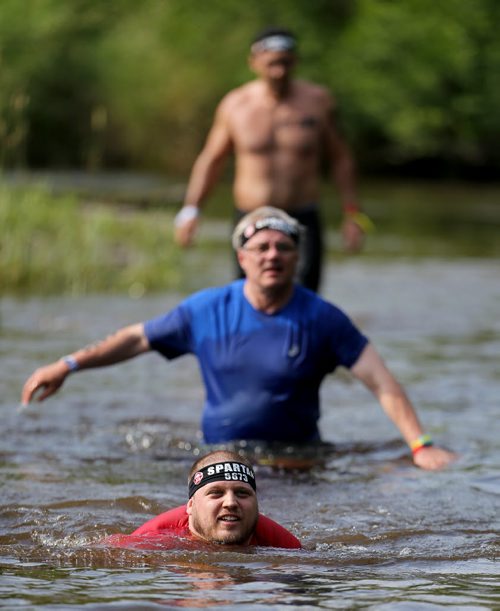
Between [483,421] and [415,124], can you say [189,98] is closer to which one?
[415,124]

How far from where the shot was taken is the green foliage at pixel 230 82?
4278 cm

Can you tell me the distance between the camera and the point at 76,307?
1459cm

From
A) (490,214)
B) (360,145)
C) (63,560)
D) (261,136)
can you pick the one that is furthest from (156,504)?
(360,145)

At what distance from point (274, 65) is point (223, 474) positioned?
4989mm

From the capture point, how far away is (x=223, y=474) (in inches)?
233

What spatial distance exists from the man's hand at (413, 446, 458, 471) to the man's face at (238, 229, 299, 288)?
111 cm

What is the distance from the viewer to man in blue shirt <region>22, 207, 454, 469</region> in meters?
7.86

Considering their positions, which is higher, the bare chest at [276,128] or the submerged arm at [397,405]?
the bare chest at [276,128]

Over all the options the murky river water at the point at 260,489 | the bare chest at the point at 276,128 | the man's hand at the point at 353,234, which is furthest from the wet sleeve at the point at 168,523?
the man's hand at the point at 353,234

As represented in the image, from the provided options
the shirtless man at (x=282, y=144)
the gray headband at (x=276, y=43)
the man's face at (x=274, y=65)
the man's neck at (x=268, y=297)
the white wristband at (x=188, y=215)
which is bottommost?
the man's neck at (x=268, y=297)

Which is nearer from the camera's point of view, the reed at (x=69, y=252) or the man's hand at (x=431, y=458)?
the man's hand at (x=431, y=458)

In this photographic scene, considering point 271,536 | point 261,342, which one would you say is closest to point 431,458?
point 261,342

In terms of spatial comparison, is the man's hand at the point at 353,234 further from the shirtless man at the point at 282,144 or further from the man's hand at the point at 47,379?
the man's hand at the point at 47,379

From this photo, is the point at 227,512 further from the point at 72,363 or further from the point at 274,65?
the point at 274,65
